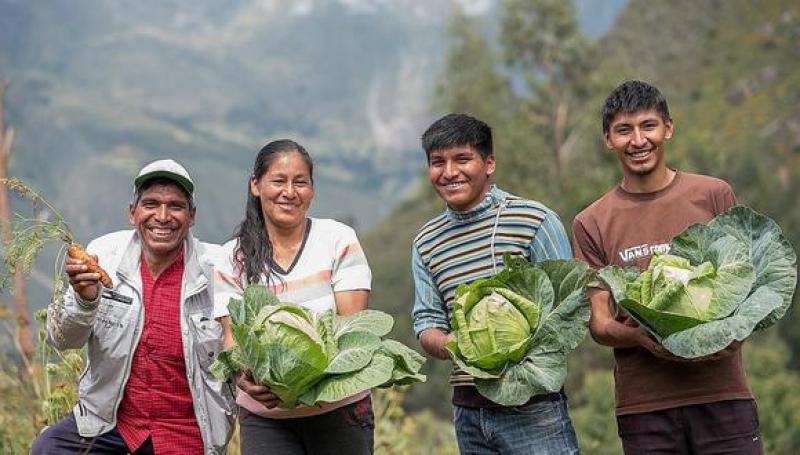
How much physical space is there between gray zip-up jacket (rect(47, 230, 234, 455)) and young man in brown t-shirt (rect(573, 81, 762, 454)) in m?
1.91

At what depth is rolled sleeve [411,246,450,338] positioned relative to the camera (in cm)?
428

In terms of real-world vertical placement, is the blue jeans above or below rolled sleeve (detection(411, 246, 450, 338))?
below

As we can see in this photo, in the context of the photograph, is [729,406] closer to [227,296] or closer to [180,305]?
[227,296]

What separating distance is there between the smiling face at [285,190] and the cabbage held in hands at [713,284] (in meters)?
1.49

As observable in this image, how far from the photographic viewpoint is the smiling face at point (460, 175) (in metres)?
4.20

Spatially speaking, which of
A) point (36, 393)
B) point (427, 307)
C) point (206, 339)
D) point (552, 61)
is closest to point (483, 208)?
point (427, 307)

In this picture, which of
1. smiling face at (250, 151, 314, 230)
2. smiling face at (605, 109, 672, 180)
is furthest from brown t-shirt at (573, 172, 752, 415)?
Result: smiling face at (250, 151, 314, 230)

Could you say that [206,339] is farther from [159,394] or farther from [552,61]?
[552,61]

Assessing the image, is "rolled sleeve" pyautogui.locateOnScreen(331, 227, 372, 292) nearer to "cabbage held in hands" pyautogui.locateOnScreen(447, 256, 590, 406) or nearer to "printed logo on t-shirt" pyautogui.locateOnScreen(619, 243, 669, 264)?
"cabbage held in hands" pyautogui.locateOnScreen(447, 256, 590, 406)

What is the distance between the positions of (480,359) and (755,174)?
49.0 metres

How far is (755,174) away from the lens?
48.7 m

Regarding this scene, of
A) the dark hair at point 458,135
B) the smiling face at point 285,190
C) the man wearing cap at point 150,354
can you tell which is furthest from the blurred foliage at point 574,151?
the dark hair at point 458,135

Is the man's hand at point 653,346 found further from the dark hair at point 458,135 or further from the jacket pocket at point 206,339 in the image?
the jacket pocket at point 206,339

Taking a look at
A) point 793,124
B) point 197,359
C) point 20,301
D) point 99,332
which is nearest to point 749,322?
point 197,359
